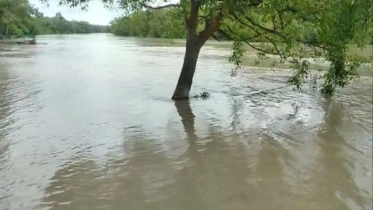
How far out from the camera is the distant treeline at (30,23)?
172 ft

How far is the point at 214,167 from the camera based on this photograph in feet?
22.1

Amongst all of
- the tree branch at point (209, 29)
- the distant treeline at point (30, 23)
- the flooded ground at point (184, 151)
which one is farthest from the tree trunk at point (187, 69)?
the distant treeline at point (30, 23)

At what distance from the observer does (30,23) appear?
85.4 metres

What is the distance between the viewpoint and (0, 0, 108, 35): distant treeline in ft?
172

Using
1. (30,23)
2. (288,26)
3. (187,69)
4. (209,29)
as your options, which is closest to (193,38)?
(209,29)

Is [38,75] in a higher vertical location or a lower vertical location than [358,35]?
lower

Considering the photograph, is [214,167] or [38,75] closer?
[214,167]

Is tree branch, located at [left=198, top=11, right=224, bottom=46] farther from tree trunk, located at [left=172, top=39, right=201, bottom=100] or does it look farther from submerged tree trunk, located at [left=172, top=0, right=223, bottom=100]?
tree trunk, located at [left=172, top=39, right=201, bottom=100]

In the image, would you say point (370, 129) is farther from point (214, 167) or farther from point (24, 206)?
point (24, 206)

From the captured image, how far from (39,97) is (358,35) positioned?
1041 centimetres

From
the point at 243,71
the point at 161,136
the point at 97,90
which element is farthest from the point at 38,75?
the point at 161,136

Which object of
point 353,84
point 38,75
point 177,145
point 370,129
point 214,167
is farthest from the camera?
point 38,75

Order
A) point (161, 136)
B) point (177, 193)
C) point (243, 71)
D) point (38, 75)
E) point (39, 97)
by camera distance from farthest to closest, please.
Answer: point (243, 71) → point (38, 75) → point (39, 97) → point (161, 136) → point (177, 193)

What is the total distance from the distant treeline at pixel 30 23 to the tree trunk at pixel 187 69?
531 inches
